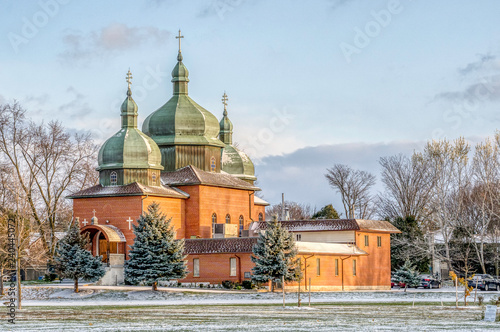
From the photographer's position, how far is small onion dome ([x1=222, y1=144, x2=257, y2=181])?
72625 millimetres

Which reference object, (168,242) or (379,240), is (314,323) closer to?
(168,242)

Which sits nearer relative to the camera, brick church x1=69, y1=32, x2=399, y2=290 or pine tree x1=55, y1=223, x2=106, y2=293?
pine tree x1=55, y1=223, x2=106, y2=293

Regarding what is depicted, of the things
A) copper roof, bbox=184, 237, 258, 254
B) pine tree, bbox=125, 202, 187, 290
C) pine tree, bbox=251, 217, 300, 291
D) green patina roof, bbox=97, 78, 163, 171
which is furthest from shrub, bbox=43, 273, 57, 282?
pine tree, bbox=251, 217, 300, 291

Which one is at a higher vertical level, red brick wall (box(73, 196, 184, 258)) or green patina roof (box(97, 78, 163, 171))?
green patina roof (box(97, 78, 163, 171))

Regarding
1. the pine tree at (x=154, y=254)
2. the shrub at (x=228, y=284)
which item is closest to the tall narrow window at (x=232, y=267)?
the shrub at (x=228, y=284)

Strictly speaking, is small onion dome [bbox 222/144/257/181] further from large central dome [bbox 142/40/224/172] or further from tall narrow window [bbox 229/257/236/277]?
tall narrow window [bbox 229/257/236/277]

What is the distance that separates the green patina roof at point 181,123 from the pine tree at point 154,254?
51.7ft

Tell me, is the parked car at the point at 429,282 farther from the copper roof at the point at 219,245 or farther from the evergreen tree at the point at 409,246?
the copper roof at the point at 219,245

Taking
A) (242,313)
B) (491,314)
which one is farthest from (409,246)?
(491,314)

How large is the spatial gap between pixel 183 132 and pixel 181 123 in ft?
2.21

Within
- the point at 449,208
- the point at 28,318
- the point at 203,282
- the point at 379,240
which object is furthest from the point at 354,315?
the point at 449,208

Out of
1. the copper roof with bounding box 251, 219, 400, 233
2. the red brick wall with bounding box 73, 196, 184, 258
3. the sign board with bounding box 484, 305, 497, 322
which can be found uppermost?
the red brick wall with bounding box 73, 196, 184, 258

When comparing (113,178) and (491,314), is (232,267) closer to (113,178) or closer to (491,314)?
(113,178)

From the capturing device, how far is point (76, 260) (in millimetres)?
50562
